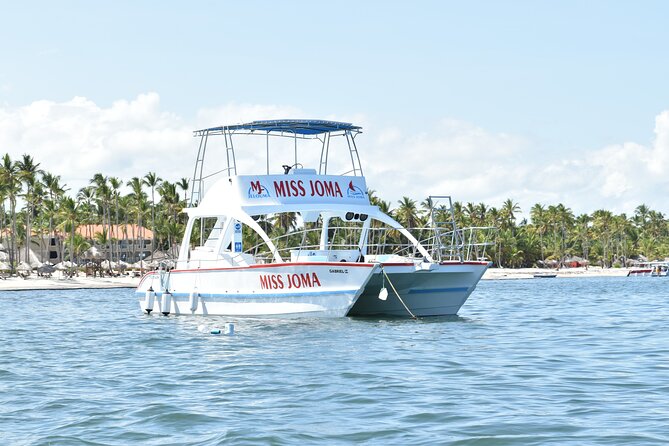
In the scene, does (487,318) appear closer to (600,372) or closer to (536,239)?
(600,372)

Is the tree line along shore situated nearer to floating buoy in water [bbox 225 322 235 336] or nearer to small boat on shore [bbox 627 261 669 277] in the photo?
small boat on shore [bbox 627 261 669 277]

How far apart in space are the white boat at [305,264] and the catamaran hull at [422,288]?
3 cm

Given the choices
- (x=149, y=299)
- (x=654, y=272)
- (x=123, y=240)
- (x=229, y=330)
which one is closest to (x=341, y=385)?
(x=229, y=330)

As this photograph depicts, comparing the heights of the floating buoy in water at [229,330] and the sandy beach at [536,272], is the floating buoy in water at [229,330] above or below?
below

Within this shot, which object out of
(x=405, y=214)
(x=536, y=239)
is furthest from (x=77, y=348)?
(x=536, y=239)

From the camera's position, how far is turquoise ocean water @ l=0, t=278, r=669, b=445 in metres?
11.8

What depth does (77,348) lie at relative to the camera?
23.0m

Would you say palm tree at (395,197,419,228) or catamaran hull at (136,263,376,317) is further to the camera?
palm tree at (395,197,419,228)

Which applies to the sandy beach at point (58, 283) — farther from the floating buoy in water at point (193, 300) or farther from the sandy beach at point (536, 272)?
the floating buoy in water at point (193, 300)

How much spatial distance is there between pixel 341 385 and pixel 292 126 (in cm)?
1758

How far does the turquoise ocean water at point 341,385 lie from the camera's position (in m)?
11.8

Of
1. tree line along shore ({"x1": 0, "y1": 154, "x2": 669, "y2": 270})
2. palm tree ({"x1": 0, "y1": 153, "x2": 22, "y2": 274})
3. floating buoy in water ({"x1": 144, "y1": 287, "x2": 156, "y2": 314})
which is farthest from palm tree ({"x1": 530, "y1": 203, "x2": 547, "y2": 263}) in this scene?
floating buoy in water ({"x1": 144, "y1": 287, "x2": 156, "y2": 314})

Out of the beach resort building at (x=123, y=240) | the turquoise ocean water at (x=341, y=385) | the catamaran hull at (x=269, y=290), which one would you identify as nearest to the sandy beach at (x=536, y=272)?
the beach resort building at (x=123, y=240)

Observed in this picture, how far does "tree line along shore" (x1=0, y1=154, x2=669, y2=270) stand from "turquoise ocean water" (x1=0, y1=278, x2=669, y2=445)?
182ft
